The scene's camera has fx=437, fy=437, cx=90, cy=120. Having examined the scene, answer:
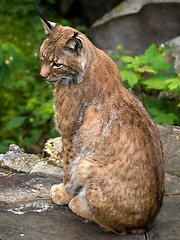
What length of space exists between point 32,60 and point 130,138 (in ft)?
15.6

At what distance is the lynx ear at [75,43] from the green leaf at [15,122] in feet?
11.1

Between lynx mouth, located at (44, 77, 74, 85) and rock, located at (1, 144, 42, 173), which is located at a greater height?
lynx mouth, located at (44, 77, 74, 85)

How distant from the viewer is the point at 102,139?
338cm

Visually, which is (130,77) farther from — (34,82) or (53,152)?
(34,82)

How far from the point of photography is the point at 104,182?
3262 mm

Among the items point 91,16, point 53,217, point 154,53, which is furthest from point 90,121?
point 91,16

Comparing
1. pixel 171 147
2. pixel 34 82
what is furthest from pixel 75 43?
pixel 34 82

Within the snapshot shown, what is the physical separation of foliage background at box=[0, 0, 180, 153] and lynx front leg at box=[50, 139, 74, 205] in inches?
50.8

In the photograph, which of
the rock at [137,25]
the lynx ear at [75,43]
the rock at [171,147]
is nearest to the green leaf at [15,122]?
the rock at [137,25]

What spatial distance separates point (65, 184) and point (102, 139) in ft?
2.06

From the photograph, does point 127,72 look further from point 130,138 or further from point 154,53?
point 130,138

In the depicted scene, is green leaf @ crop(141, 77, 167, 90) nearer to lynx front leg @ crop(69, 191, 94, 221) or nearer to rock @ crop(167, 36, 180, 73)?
rock @ crop(167, 36, 180, 73)

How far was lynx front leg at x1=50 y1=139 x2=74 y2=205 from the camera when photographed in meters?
3.61

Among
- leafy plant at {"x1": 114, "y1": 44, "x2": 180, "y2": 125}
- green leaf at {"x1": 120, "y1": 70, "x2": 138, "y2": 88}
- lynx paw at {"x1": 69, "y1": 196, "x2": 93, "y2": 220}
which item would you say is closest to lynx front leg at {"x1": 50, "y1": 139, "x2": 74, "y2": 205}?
lynx paw at {"x1": 69, "y1": 196, "x2": 93, "y2": 220}
